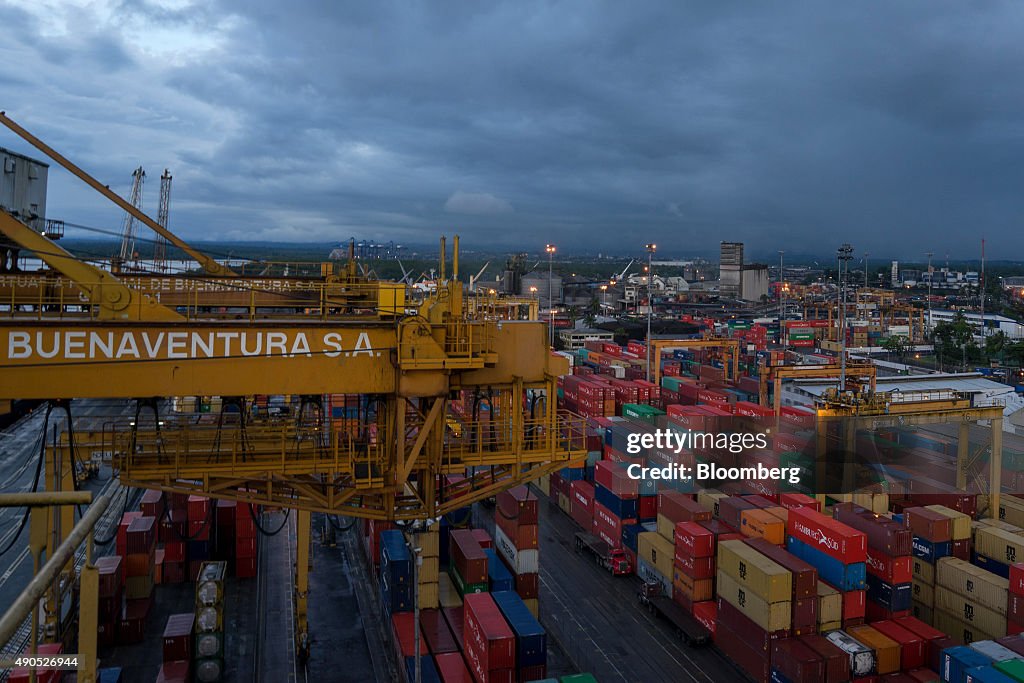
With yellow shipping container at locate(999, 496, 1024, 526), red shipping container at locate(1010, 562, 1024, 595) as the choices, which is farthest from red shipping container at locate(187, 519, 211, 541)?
yellow shipping container at locate(999, 496, 1024, 526)

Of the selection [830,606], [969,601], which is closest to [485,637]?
[830,606]

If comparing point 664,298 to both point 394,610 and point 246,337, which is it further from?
point 246,337

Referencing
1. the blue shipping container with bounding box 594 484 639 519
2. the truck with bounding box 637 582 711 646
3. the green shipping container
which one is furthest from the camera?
the blue shipping container with bounding box 594 484 639 519

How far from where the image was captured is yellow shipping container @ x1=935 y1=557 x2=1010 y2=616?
2035cm

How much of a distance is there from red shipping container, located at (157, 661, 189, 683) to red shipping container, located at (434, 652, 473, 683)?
264 inches

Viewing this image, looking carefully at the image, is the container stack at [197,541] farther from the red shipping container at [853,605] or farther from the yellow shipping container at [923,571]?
the yellow shipping container at [923,571]

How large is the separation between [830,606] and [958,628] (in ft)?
17.5

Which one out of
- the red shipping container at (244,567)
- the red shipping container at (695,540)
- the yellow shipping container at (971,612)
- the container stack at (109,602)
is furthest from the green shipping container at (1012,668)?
the red shipping container at (244,567)

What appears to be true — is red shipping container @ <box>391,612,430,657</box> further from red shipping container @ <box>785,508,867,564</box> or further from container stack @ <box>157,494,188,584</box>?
red shipping container @ <box>785,508,867,564</box>

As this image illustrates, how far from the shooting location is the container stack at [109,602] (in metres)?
21.7

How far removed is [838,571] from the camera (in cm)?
2012

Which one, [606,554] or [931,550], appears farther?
[606,554]

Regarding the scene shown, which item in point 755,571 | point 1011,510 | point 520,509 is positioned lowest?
point 1011,510

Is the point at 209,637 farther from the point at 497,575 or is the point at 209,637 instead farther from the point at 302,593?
the point at 497,575
